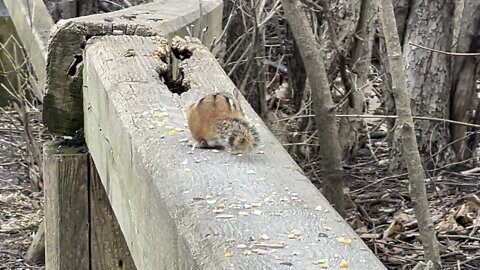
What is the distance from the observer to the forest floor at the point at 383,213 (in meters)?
3.58

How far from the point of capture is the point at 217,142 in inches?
65.8

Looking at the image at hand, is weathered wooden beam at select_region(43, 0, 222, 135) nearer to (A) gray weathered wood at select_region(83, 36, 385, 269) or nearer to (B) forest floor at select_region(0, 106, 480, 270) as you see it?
(A) gray weathered wood at select_region(83, 36, 385, 269)

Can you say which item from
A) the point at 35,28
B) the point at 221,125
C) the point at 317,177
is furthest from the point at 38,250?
the point at 221,125

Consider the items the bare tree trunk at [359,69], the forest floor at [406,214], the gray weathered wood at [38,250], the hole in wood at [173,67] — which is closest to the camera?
the hole in wood at [173,67]

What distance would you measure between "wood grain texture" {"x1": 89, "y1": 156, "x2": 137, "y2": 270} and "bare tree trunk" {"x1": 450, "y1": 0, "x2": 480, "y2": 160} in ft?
8.06

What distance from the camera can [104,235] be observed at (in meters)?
2.38

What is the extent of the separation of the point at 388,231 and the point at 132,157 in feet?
7.20

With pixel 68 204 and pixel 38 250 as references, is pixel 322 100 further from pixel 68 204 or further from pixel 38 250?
pixel 38 250

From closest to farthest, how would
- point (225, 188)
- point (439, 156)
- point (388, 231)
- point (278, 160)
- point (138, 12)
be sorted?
1. point (225, 188)
2. point (278, 160)
3. point (138, 12)
4. point (388, 231)
5. point (439, 156)

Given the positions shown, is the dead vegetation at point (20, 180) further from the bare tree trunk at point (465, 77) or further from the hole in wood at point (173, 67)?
the bare tree trunk at point (465, 77)

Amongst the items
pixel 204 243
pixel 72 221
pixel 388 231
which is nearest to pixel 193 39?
pixel 72 221

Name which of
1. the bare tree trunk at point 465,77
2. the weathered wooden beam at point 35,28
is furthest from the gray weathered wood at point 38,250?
the bare tree trunk at point 465,77

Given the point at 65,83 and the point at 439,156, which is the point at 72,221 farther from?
the point at 439,156

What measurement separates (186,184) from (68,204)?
0.98 metres
